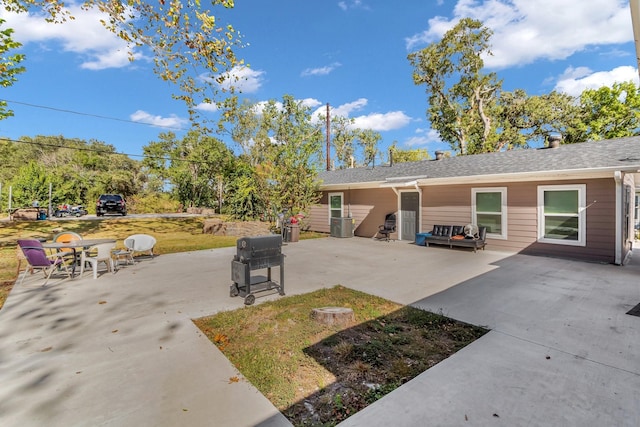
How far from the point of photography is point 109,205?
73.1ft

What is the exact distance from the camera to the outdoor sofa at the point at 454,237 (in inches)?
365

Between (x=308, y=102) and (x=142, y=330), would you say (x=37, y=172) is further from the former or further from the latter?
(x=142, y=330)

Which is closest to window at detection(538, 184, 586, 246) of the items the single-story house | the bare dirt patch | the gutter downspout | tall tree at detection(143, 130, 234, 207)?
the single-story house

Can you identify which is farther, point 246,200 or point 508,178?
point 246,200

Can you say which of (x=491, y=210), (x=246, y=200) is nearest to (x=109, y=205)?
(x=246, y=200)

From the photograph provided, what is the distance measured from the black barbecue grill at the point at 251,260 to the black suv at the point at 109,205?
22.5 m

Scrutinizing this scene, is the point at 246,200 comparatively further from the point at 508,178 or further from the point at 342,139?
the point at 342,139

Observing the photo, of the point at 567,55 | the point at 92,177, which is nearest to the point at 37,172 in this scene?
the point at 92,177

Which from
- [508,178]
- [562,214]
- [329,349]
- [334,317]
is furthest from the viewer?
[508,178]

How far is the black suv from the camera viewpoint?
22094 millimetres

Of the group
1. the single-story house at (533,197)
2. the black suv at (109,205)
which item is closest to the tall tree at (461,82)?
Answer: the single-story house at (533,197)

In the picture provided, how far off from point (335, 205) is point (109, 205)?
18318 mm

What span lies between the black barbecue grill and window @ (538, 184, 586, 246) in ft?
26.2

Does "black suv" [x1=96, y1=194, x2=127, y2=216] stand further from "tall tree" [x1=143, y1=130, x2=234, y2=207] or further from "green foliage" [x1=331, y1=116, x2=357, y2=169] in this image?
"green foliage" [x1=331, y1=116, x2=357, y2=169]
